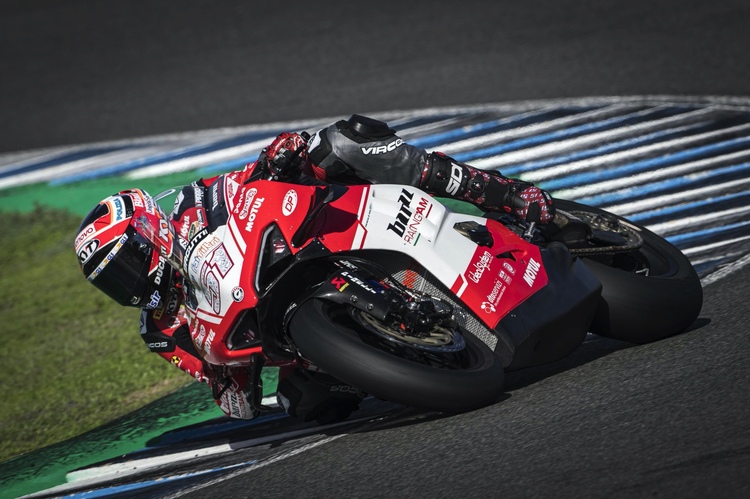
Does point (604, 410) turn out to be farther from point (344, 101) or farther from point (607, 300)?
point (344, 101)

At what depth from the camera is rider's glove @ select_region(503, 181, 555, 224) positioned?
475 cm

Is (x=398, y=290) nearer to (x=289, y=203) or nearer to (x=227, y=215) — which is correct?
(x=289, y=203)

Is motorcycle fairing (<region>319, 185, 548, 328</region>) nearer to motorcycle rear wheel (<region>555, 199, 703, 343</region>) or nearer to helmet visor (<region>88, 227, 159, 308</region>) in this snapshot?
motorcycle rear wheel (<region>555, 199, 703, 343</region>)

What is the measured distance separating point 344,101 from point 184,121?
6.10 feet

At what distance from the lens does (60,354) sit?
6938 mm

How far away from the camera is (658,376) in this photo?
394 cm

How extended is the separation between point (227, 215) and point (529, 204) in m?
1.48

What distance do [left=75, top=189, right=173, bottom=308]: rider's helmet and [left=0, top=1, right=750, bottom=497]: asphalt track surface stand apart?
0.94 m

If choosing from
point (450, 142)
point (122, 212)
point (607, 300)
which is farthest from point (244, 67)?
point (607, 300)

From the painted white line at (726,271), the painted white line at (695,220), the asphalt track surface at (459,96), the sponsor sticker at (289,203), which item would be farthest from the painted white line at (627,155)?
the sponsor sticker at (289,203)

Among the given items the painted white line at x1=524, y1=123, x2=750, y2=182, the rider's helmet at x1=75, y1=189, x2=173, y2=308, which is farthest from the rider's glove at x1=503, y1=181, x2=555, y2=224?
the painted white line at x1=524, y1=123, x2=750, y2=182

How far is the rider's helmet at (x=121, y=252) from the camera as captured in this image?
4.50 metres

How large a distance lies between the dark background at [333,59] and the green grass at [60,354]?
231 cm

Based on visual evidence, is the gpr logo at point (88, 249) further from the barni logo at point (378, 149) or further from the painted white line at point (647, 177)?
the painted white line at point (647, 177)
